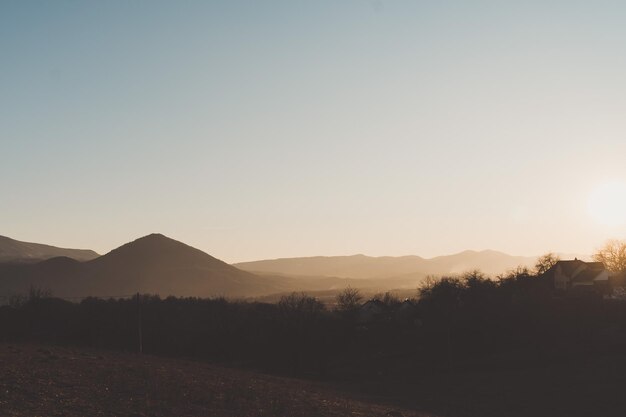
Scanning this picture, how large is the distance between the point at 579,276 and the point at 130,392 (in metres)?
102

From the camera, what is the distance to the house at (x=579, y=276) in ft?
349

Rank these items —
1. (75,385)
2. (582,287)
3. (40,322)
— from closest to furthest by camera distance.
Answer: (75,385) < (40,322) < (582,287)

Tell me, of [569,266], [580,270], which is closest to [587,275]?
[580,270]

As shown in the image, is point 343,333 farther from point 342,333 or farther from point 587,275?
point 587,275

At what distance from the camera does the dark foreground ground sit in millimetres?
20531

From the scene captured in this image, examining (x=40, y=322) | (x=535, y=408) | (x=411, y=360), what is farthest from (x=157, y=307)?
(x=535, y=408)

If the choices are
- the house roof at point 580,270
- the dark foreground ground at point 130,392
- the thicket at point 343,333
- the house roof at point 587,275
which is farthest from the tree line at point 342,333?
the dark foreground ground at point 130,392

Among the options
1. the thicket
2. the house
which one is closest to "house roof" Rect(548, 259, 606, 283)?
the house

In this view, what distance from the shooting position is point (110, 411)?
20.4m

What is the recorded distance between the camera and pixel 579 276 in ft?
363

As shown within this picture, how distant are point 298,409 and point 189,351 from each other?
182 feet

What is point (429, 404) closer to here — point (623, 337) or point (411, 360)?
point (411, 360)

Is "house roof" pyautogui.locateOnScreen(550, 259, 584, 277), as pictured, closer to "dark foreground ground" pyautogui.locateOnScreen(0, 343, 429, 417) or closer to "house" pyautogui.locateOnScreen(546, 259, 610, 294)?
"house" pyautogui.locateOnScreen(546, 259, 610, 294)

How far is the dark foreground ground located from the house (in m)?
88.2
